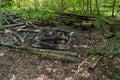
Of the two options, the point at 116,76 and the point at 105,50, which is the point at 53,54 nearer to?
the point at 105,50

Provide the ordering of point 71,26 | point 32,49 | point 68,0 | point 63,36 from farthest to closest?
1. point 68,0
2. point 71,26
3. point 63,36
4. point 32,49

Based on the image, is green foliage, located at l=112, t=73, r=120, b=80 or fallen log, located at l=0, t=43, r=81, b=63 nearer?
green foliage, located at l=112, t=73, r=120, b=80

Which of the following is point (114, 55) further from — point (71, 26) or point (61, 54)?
point (71, 26)

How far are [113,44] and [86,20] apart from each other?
345 cm

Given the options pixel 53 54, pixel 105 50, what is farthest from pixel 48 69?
pixel 105 50

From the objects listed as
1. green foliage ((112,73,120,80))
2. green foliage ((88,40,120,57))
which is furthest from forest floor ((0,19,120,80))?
green foliage ((88,40,120,57))

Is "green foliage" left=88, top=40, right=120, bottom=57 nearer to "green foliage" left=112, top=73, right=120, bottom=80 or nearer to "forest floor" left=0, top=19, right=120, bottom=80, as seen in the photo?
"forest floor" left=0, top=19, right=120, bottom=80

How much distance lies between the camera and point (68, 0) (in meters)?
14.3

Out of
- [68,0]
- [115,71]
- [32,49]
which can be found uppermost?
[68,0]

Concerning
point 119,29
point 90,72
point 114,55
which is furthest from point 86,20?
point 90,72

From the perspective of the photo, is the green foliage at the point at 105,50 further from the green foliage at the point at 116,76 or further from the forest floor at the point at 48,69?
the green foliage at the point at 116,76

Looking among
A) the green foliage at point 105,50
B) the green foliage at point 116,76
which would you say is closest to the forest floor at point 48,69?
the green foliage at point 116,76

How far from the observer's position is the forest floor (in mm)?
5660

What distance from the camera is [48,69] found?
234 inches
